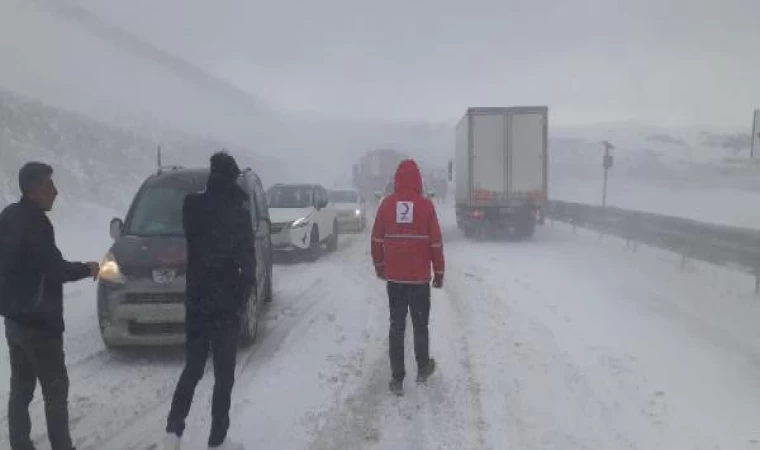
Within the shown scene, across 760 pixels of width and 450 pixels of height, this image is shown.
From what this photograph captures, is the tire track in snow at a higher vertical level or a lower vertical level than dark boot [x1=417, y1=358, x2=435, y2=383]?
lower

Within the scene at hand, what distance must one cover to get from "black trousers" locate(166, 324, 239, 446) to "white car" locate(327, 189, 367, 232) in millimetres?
19835

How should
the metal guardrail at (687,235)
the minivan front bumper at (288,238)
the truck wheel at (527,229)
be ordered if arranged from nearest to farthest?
the metal guardrail at (687,235), the minivan front bumper at (288,238), the truck wheel at (527,229)

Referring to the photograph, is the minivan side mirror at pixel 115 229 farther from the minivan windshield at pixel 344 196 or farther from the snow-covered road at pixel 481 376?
the minivan windshield at pixel 344 196

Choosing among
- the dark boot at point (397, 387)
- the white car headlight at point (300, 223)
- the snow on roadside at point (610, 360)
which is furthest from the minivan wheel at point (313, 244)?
the dark boot at point (397, 387)

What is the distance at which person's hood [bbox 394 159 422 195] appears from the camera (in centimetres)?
644

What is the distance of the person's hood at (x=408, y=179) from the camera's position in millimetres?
6441

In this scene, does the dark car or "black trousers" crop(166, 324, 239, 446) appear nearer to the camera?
"black trousers" crop(166, 324, 239, 446)

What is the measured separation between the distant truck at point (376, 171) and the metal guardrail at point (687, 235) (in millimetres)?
25548

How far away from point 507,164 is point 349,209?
6745 mm

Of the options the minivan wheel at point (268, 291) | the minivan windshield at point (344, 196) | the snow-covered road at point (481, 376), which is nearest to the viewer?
the snow-covered road at point (481, 376)

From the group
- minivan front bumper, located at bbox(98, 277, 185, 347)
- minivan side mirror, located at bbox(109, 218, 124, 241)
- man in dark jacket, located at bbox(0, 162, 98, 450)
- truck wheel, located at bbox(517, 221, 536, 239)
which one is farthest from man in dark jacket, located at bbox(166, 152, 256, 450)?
truck wheel, located at bbox(517, 221, 536, 239)

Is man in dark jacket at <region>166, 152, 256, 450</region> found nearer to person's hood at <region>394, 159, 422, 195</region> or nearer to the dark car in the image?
person's hood at <region>394, 159, 422, 195</region>

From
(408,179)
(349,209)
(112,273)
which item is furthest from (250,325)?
(349,209)

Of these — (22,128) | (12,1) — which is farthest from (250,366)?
(12,1)
